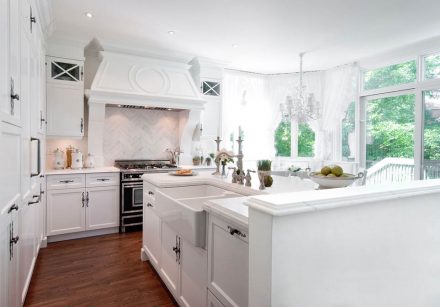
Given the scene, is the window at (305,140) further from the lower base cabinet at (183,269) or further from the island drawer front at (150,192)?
the lower base cabinet at (183,269)

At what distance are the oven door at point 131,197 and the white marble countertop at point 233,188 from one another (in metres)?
1.18

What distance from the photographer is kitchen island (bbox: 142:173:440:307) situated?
98 cm

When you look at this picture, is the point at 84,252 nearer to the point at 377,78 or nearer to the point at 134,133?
the point at 134,133

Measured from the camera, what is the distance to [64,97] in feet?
12.7

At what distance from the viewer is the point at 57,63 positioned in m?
3.84

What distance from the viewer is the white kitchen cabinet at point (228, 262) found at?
4.37 feet

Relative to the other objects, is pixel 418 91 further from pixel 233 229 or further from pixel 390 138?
pixel 233 229

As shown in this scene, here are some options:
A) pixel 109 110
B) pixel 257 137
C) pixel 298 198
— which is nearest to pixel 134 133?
pixel 109 110

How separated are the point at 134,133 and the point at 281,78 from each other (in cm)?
323

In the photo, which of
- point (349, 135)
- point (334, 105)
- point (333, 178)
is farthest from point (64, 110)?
point (349, 135)

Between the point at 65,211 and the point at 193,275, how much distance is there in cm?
256

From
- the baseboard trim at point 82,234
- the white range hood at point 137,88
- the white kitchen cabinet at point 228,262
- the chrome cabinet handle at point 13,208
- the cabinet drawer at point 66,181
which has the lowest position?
the baseboard trim at point 82,234

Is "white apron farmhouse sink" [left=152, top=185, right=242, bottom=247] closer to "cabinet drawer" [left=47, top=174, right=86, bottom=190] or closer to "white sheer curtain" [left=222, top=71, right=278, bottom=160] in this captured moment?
"cabinet drawer" [left=47, top=174, right=86, bottom=190]

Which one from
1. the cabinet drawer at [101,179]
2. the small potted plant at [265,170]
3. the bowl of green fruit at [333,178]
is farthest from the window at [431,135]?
the cabinet drawer at [101,179]
